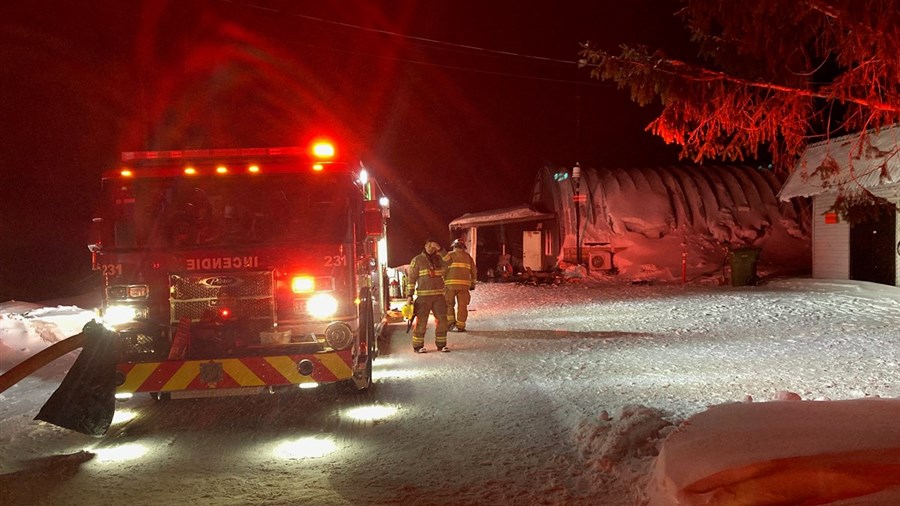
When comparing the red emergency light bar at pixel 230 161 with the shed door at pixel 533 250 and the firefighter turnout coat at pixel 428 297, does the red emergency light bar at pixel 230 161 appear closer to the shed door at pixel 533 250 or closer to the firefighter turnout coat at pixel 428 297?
the firefighter turnout coat at pixel 428 297

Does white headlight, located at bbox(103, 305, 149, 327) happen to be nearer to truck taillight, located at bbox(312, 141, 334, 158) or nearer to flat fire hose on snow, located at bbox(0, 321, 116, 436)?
flat fire hose on snow, located at bbox(0, 321, 116, 436)

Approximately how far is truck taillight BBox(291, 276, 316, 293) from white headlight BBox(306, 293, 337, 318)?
94 mm

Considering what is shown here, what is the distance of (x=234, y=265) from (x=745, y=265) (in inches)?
657

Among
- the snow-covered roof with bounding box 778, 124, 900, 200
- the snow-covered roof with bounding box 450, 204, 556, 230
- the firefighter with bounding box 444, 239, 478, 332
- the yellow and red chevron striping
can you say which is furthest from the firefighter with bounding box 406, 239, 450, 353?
the snow-covered roof with bounding box 450, 204, 556, 230

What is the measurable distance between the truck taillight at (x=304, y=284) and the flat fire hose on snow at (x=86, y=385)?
1.77 meters

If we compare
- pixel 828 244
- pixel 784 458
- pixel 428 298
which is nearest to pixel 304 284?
pixel 428 298

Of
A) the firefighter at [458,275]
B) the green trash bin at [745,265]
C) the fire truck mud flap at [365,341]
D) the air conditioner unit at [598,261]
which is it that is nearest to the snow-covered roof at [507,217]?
the air conditioner unit at [598,261]

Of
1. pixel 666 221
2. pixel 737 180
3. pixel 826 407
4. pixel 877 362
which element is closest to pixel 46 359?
pixel 826 407

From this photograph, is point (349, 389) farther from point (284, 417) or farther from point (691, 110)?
point (691, 110)

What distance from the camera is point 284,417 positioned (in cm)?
742

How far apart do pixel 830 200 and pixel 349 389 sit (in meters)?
16.6

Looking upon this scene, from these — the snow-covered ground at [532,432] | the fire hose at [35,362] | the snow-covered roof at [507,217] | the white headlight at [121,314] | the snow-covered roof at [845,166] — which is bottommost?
the snow-covered ground at [532,432]

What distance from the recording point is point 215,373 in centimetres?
686

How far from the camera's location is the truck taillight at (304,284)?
719cm
